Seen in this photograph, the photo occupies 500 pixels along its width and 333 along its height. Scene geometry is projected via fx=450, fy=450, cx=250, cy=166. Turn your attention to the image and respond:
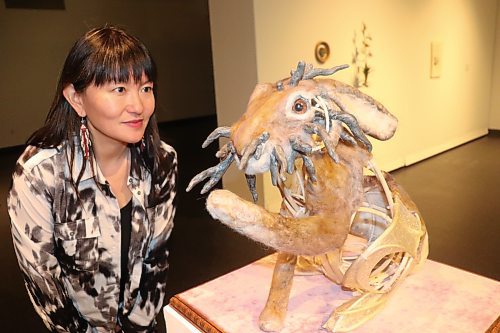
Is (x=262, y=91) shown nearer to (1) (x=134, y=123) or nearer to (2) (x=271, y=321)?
(1) (x=134, y=123)

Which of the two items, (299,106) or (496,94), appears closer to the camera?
(299,106)

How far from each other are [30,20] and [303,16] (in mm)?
4954

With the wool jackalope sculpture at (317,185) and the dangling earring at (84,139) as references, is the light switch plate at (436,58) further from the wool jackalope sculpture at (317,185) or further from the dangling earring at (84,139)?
the dangling earring at (84,139)

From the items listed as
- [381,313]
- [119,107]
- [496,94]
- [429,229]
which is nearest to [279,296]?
[381,313]

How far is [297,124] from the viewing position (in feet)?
3.00

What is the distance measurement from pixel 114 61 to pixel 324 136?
22.4 inches

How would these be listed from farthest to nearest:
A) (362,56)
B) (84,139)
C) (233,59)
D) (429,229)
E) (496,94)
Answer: (496,94) < (362,56) < (233,59) < (429,229) < (84,139)

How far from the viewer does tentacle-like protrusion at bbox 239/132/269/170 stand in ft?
2.81

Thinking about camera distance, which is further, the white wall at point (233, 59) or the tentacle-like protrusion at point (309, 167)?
the white wall at point (233, 59)

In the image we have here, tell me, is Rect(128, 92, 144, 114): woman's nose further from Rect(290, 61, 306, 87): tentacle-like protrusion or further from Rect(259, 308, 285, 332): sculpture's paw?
Rect(259, 308, 285, 332): sculpture's paw

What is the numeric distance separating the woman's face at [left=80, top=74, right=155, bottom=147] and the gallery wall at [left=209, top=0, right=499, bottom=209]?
2170mm

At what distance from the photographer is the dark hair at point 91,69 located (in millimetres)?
1107

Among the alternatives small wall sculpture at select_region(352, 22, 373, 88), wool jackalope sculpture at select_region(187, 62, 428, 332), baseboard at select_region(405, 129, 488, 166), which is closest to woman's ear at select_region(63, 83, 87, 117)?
wool jackalope sculpture at select_region(187, 62, 428, 332)

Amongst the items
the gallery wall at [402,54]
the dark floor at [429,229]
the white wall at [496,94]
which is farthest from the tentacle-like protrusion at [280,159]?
the white wall at [496,94]
